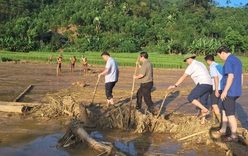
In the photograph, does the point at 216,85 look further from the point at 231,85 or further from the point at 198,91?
the point at 231,85

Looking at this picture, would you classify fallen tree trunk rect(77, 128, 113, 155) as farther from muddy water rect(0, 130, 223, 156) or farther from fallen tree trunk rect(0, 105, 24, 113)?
fallen tree trunk rect(0, 105, 24, 113)

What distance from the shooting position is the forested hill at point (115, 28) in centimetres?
5106

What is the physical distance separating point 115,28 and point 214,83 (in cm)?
6268

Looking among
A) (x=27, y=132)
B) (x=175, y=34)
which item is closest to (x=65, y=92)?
(x=27, y=132)

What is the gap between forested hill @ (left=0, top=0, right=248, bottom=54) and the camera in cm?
5106

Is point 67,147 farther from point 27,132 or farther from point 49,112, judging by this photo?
point 49,112

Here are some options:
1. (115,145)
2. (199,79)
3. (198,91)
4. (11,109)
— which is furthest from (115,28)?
(115,145)

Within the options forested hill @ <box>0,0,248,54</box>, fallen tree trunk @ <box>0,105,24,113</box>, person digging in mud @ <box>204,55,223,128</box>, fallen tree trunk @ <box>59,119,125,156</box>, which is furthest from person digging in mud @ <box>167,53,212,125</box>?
forested hill @ <box>0,0,248,54</box>

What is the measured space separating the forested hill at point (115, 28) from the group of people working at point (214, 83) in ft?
133

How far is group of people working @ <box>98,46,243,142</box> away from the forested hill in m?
40.7

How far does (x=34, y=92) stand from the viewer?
487 inches

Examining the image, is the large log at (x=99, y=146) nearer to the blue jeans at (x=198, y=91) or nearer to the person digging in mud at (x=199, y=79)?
the person digging in mud at (x=199, y=79)

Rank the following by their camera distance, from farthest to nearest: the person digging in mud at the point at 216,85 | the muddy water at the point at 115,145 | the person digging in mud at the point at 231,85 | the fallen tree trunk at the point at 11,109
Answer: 1. the fallen tree trunk at the point at 11,109
2. the person digging in mud at the point at 216,85
3. the muddy water at the point at 115,145
4. the person digging in mud at the point at 231,85

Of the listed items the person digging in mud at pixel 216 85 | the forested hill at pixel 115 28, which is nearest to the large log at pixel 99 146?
the person digging in mud at pixel 216 85
